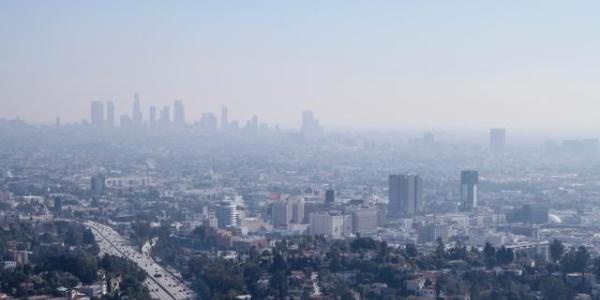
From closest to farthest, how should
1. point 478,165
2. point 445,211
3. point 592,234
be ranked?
point 592,234, point 445,211, point 478,165

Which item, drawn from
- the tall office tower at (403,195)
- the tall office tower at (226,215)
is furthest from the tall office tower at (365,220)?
the tall office tower at (403,195)

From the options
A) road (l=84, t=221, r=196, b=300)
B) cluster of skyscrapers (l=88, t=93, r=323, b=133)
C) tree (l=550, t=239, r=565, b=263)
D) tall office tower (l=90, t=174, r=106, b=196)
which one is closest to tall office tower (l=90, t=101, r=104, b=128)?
cluster of skyscrapers (l=88, t=93, r=323, b=133)

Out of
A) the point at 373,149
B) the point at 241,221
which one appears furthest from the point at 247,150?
the point at 241,221

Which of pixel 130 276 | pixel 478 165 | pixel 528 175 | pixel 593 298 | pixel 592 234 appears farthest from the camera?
pixel 478 165

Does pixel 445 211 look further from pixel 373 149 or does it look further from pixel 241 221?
pixel 373 149

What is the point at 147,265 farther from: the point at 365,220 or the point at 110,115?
the point at 110,115

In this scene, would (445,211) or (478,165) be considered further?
(478,165)

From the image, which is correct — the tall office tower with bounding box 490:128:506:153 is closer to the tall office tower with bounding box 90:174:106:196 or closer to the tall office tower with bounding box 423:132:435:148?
the tall office tower with bounding box 423:132:435:148
